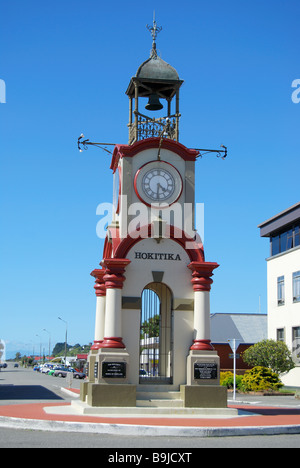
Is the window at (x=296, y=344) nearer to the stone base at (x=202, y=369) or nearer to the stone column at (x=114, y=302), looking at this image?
the stone base at (x=202, y=369)

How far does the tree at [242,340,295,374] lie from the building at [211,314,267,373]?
1490 centimetres

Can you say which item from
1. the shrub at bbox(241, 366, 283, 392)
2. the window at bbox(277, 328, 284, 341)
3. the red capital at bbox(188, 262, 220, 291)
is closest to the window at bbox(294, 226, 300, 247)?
the window at bbox(277, 328, 284, 341)

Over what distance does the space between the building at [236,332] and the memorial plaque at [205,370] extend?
36.2 m

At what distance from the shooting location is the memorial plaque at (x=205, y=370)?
18344 mm

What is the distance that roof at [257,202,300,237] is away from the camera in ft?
144

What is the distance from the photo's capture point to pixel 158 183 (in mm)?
20000

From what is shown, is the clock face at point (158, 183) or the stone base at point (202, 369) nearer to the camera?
the stone base at point (202, 369)

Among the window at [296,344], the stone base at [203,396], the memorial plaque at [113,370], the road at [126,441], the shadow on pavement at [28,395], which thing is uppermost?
the window at [296,344]

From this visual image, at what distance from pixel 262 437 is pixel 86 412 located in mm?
5304

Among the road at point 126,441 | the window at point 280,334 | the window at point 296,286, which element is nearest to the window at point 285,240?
the window at point 296,286

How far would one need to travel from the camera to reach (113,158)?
842 inches

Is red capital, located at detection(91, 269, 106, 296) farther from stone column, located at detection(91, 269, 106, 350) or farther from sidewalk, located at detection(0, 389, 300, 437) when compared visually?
sidewalk, located at detection(0, 389, 300, 437)
